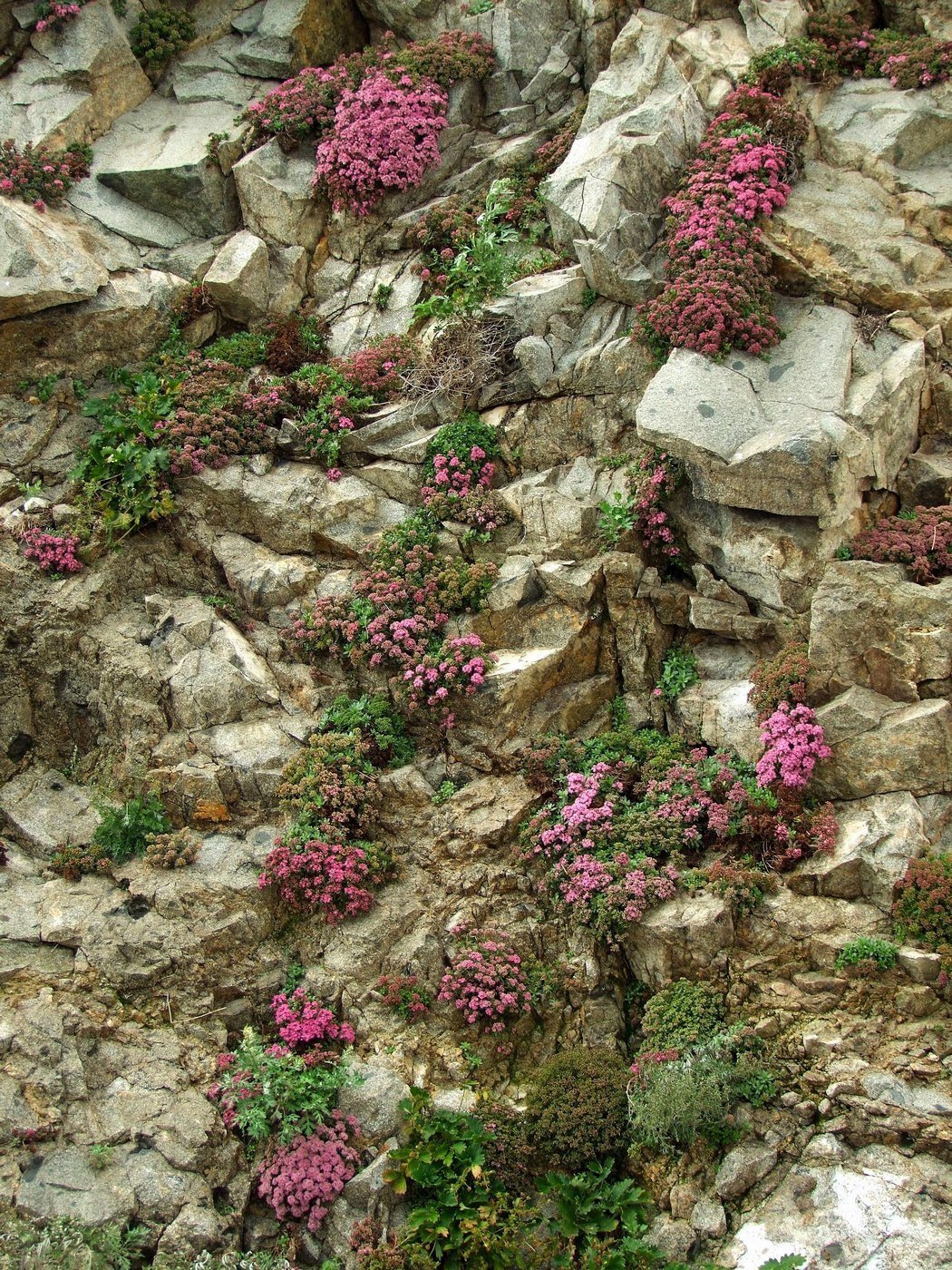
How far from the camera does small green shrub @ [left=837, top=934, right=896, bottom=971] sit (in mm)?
9727

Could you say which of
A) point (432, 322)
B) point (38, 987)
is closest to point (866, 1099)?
point (38, 987)

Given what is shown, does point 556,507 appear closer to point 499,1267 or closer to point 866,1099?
point 866,1099

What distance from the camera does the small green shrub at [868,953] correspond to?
973 centimetres

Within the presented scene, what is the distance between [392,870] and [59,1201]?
4.58m

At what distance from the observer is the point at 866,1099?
909 centimetres

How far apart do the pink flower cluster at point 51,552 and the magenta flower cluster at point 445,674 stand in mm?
5045

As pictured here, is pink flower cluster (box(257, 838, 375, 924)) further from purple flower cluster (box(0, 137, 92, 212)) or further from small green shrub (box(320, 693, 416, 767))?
purple flower cluster (box(0, 137, 92, 212))

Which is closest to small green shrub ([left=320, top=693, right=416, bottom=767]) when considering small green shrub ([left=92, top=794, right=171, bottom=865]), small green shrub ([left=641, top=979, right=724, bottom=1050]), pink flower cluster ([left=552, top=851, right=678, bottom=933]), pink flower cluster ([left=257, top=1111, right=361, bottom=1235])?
small green shrub ([left=92, top=794, right=171, bottom=865])

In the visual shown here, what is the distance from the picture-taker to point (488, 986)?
10.7 meters

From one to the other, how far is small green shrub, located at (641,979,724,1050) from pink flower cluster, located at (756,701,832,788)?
244 centimetres

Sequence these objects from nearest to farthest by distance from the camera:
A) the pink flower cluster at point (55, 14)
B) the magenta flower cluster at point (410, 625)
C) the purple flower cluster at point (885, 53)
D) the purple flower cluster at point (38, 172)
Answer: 1. the magenta flower cluster at point (410, 625)
2. the purple flower cluster at point (885, 53)
3. the purple flower cluster at point (38, 172)
4. the pink flower cluster at point (55, 14)

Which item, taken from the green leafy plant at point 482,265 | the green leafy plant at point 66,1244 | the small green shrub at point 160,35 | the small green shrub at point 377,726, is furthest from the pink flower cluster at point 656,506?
the small green shrub at point 160,35

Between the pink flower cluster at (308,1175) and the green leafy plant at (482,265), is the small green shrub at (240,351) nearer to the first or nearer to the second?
the green leafy plant at (482,265)

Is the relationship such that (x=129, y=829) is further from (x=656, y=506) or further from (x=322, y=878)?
(x=656, y=506)
